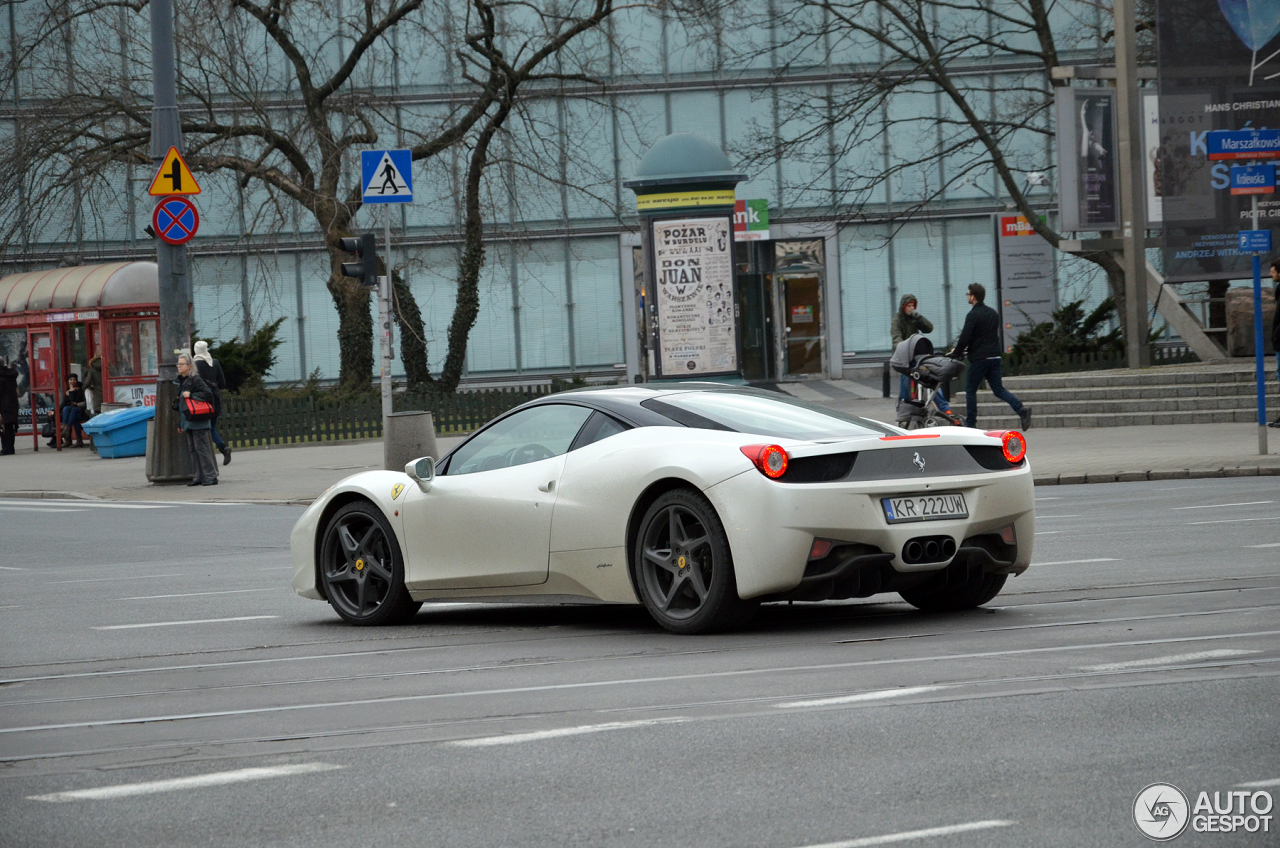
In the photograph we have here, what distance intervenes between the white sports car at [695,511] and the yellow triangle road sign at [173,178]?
13238 mm

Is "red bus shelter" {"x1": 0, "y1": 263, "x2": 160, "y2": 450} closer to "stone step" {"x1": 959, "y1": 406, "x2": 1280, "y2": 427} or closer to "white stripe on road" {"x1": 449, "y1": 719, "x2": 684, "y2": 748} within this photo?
"stone step" {"x1": 959, "y1": 406, "x2": 1280, "y2": 427}

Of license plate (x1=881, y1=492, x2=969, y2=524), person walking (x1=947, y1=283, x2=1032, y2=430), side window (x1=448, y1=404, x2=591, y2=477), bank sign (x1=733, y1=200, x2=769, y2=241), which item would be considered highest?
bank sign (x1=733, y1=200, x2=769, y2=241)

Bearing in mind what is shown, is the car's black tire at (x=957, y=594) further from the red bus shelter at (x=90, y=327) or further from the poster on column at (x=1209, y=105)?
the red bus shelter at (x=90, y=327)

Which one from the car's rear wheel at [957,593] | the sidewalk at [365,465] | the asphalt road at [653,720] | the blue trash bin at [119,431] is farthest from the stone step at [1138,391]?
the car's rear wheel at [957,593]

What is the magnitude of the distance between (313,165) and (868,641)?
2891 centimetres

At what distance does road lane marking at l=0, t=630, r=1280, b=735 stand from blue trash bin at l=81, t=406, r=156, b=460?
76.4 ft

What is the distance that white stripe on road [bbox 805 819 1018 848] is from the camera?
443 centimetres

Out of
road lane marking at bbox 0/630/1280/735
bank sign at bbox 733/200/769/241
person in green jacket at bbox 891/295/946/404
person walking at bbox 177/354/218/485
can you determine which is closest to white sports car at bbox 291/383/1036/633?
road lane marking at bbox 0/630/1280/735

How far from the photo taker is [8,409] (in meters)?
32.9

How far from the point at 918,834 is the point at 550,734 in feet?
5.96

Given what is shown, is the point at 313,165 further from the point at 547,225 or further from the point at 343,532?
the point at 343,532

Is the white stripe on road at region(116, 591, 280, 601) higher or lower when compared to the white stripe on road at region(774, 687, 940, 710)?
lower

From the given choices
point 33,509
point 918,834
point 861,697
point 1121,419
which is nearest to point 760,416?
point 861,697

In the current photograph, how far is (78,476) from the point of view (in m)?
25.8
